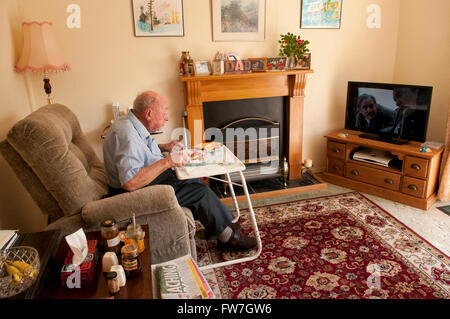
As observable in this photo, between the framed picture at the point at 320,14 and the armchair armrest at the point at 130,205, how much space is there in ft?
7.52

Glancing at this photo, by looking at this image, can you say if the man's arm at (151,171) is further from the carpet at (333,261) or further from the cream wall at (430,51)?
the cream wall at (430,51)

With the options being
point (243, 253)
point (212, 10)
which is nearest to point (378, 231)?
point (243, 253)

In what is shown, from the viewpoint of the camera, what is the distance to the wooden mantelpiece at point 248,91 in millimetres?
2939

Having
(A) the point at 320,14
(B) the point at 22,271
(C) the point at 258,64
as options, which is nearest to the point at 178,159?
(B) the point at 22,271

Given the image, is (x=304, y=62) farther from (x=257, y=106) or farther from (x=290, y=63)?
(x=257, y=106)

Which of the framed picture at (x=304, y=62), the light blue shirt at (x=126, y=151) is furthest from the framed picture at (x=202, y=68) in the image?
the light blue shirt at (x=126, y=151)

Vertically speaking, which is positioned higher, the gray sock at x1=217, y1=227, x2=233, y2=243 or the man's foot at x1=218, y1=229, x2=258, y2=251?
the gray sock at x1=217, y1=227, x2=233, y2=243

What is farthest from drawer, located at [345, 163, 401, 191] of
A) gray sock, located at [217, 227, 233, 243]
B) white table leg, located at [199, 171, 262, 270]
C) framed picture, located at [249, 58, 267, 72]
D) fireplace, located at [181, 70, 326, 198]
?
gray sock, located at [217, 227, 233, 243]

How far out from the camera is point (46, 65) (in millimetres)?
2410

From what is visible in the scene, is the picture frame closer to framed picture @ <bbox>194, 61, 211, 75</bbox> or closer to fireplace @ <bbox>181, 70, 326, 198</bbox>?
fireplace @ <bbox>181, 70, 326, 198</bbox>

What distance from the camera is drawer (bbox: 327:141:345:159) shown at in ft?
10.6

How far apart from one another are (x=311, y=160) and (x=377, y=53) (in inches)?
52.7

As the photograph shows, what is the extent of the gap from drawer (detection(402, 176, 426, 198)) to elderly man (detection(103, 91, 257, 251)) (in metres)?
1.52

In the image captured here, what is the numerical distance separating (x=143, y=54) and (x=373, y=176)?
234 centimetres
